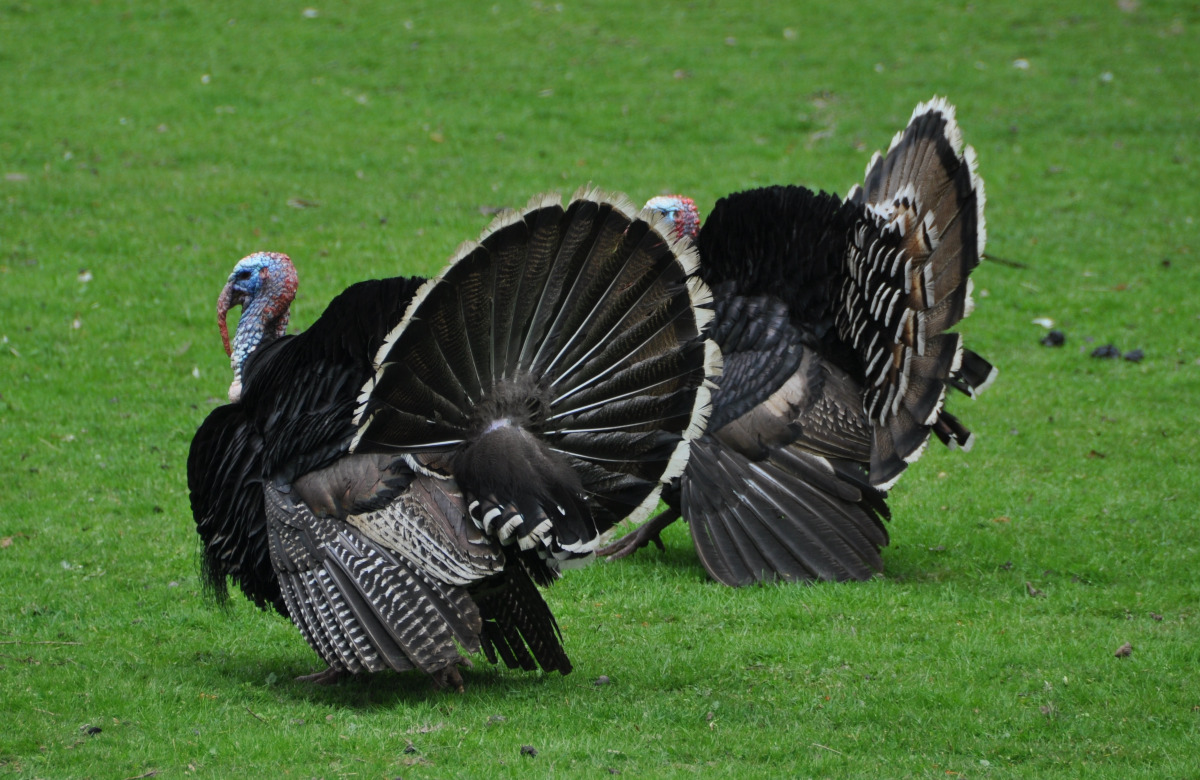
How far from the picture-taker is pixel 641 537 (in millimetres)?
7965

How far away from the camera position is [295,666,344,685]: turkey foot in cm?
584

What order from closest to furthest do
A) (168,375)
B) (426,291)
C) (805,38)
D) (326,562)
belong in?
(426,291)
(326,562)
(168,375)
(805,38)

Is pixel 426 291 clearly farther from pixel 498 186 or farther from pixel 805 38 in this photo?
pixel 805 38

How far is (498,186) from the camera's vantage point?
596 inches

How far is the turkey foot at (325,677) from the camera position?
584 cm

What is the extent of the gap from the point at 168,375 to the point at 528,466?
20.6 feet

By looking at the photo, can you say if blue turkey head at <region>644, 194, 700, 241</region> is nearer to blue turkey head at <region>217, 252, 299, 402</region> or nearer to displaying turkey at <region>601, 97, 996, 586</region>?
displaying turkey at <region>601, 97, 996, 586</region>

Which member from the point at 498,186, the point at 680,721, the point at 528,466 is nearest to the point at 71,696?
the point at 528,466

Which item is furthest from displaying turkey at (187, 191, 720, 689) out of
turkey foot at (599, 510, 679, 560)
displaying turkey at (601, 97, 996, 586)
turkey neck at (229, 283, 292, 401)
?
turkey foot at (599, 510, 679, 560)

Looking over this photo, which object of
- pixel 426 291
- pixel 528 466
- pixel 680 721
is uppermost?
pixel 426 291

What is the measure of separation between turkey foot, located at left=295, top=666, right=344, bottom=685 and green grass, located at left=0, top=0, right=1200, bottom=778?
11 centimetres

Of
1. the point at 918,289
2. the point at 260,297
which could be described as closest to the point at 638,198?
the point at 918,289

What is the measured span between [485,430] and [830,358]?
9.44ft

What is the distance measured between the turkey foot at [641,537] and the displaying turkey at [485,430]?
2.27 m
